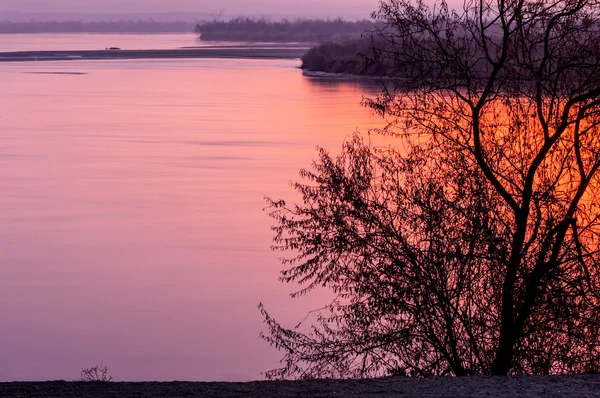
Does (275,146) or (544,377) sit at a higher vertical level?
(275,146)

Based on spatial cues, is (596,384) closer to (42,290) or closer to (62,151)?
(42,290)

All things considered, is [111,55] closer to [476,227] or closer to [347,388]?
[476,227]

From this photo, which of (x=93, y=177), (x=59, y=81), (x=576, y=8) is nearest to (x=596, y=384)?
(x=576, y=8)

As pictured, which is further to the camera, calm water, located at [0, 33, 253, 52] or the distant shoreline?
calm water, located at [0, 33, 253, 52]

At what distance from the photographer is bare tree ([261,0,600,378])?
35.7ft

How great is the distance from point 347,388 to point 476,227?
343 centimetres

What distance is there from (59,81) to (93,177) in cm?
2984

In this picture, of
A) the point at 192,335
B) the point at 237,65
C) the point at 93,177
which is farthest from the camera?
the point at 237,65

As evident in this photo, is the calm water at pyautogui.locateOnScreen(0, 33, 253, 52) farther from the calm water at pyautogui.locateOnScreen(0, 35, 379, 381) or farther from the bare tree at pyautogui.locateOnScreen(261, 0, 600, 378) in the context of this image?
the bare tree at pyautogui.locateOnScreen(261, 0, 600, 378)

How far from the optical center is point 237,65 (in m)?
71.9

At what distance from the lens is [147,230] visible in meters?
19.3

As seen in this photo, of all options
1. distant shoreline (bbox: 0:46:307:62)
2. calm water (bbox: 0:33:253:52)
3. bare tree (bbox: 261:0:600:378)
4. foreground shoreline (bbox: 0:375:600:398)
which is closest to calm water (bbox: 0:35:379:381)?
bare tree (bbox: 261:0:600:378)

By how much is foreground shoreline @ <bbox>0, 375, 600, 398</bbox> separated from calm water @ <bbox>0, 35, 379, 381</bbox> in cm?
318

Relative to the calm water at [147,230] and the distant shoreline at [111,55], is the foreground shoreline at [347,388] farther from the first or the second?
the distant shoreline at [111,55]
